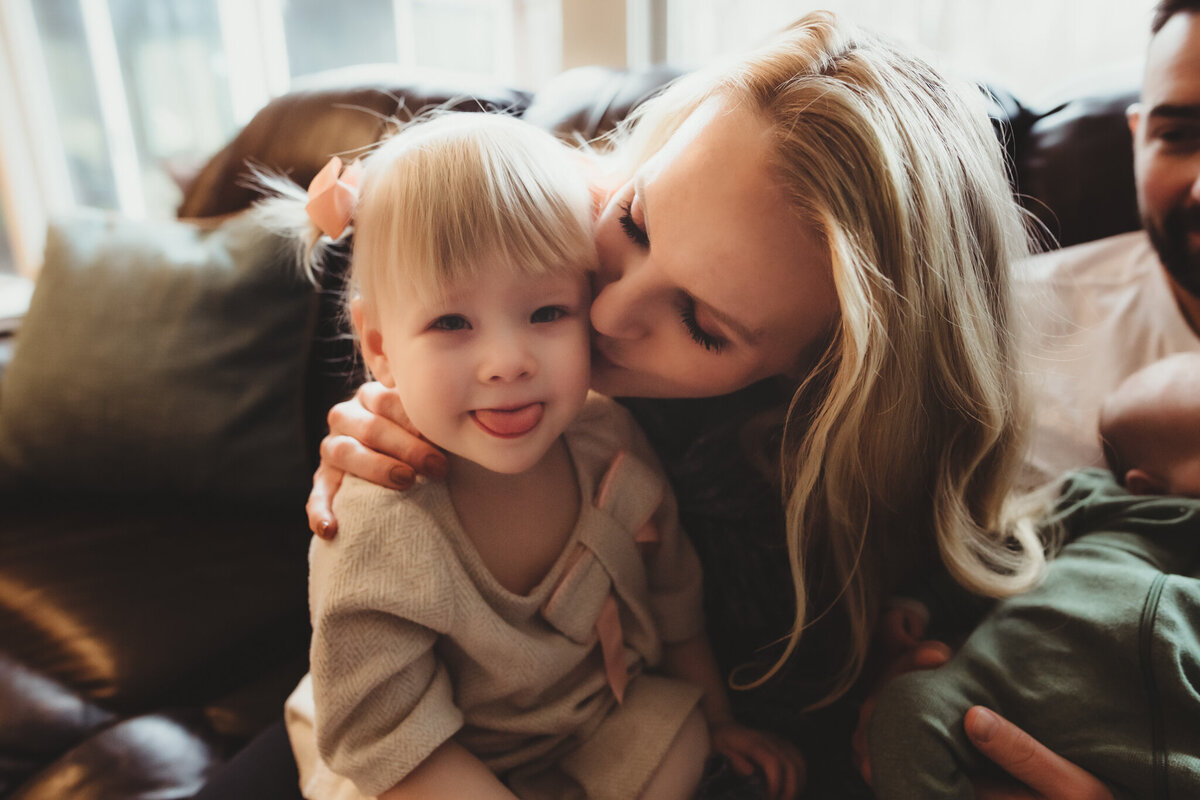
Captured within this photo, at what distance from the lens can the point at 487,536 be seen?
Answer: 76cm

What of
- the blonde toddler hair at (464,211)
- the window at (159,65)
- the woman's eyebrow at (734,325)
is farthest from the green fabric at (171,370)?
the window at (159,65)

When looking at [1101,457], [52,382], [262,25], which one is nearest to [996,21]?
[1101,457]

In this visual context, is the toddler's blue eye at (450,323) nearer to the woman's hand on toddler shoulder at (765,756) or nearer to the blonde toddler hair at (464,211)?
the blonde toddler hair at (464,211)

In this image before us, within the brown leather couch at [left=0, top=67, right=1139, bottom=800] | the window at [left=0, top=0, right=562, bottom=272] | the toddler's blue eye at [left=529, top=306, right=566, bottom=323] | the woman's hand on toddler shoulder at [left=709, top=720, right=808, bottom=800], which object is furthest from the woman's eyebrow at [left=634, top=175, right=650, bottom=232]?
the window at [left=0, top=0, right=562, bottom=272]

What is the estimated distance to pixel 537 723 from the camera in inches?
30.1

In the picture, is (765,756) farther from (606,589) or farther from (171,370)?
(171,370)

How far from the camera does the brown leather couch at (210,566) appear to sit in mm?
988

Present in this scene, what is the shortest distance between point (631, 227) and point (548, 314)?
120 millimetres

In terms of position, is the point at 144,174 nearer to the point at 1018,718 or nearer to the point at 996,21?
the point at 996,21

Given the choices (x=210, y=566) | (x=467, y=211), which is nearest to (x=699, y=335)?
(x=467, y=211)

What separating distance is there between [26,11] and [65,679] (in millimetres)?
2727

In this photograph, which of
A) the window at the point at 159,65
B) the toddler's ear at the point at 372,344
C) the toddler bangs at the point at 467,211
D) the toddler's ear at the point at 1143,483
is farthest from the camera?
the window at the point at 159,65

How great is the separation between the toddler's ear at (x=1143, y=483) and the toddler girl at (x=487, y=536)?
0.52 meters

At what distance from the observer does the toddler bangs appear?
2.12ft
